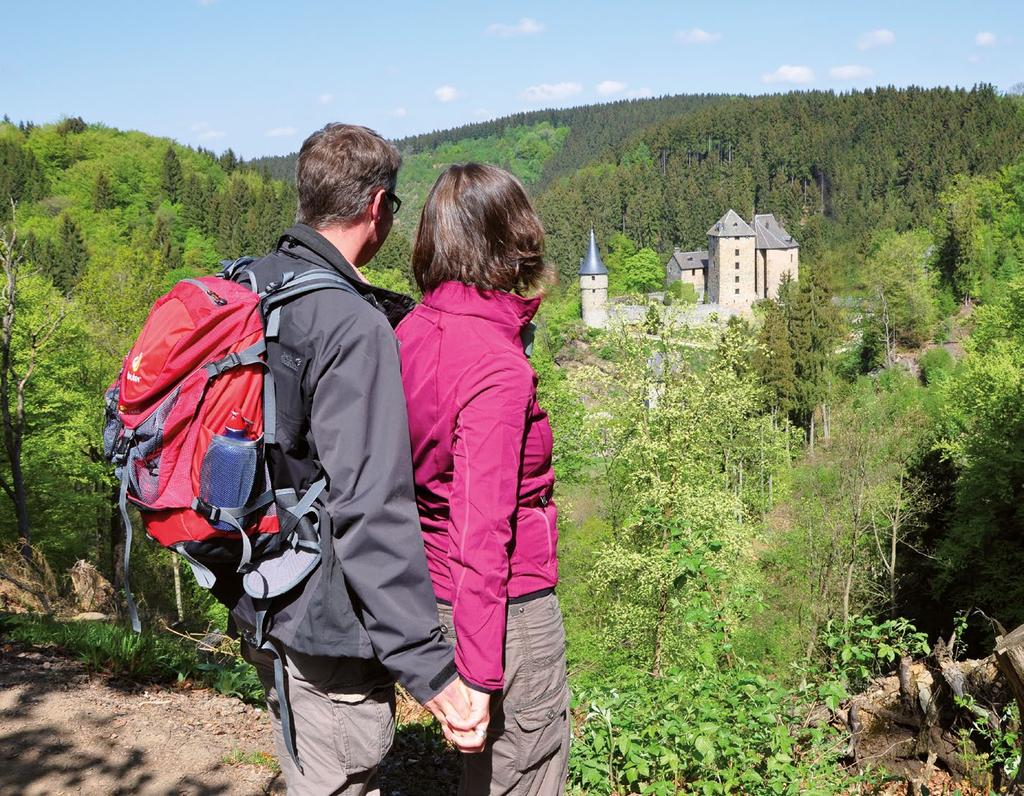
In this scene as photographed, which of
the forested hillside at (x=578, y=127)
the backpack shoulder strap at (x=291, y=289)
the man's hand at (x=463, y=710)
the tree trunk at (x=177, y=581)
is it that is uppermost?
the forested hillside at (x=578, y=127)

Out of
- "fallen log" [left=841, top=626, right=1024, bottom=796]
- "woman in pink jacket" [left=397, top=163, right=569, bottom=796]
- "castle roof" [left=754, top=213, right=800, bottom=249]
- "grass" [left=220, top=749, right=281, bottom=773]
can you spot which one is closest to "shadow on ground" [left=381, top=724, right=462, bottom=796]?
"grass" [left=220, top=749, right=281, bottom=773]

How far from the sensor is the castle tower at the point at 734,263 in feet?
218

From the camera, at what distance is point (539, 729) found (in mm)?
1862

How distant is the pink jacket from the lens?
1685 mm

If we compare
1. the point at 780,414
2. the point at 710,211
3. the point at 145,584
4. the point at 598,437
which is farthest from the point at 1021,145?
the point at 145,584

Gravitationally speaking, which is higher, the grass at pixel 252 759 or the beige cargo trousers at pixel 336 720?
the beige cargo trousers at pixel 336 720

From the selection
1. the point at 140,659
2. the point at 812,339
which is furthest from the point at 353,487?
the point at 812,339

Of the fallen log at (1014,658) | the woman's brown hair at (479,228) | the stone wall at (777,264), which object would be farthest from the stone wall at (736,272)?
the woman's brown hair at (479,228)

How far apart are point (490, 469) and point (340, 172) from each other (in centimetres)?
79

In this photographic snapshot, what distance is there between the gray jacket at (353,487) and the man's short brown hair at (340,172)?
0.27 m

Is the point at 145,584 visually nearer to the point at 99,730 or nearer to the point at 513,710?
the point at 99,730

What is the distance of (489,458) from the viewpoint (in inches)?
66.7

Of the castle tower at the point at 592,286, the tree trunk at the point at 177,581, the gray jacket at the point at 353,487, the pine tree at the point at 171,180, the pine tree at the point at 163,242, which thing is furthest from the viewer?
the pine tree at the point at 171,180

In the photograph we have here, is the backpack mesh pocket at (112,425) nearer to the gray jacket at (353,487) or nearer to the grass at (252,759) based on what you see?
the gray jacket at (353,487)
